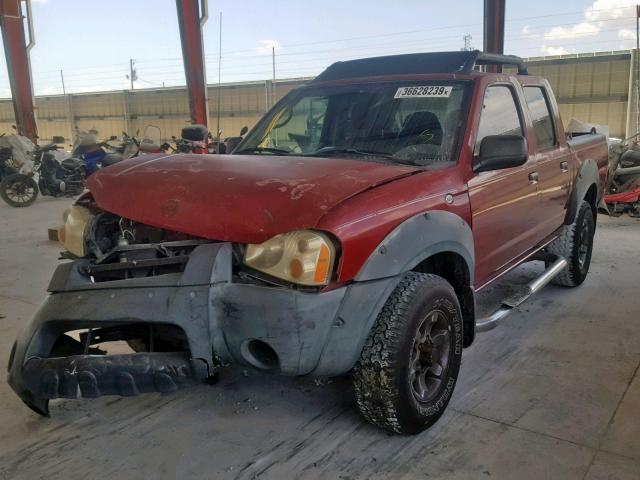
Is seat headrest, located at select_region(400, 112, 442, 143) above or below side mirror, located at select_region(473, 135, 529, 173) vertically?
above

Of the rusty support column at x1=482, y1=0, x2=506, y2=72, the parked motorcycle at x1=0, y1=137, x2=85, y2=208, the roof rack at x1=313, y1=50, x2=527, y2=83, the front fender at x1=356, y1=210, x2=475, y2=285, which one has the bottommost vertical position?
the parked motorcycle at x1=0, y1=137, x2=85, y2=208

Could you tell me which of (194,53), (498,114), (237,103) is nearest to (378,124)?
(498,114)

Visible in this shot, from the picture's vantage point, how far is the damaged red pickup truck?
84.8 inches

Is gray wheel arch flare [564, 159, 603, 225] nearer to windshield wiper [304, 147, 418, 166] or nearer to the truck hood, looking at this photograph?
windshield wiper [304, 147, 418, 166]

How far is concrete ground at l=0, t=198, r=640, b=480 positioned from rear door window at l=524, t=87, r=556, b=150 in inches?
53.9

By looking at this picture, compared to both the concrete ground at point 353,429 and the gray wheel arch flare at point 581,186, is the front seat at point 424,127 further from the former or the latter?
the gray wheel arch flare at point 581,186

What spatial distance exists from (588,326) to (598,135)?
217 cm

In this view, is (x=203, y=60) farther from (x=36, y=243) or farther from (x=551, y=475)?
(x=551, y=475)

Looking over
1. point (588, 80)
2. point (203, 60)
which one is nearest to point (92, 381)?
point (203, 60)

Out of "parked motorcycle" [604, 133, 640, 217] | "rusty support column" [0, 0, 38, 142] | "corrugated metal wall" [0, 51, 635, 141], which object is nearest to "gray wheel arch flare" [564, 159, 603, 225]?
"parked motorcycle" [604, 133, 640, 217]

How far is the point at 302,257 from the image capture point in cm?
211

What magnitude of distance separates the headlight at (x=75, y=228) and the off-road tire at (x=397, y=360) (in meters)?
1.43

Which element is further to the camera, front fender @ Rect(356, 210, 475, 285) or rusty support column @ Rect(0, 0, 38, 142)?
rusty support column @ Rect(0, 0, 38, 142)

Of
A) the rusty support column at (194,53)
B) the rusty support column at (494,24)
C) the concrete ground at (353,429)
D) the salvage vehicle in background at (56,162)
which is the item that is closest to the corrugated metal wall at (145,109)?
→ the rusty support column at (194,53)
